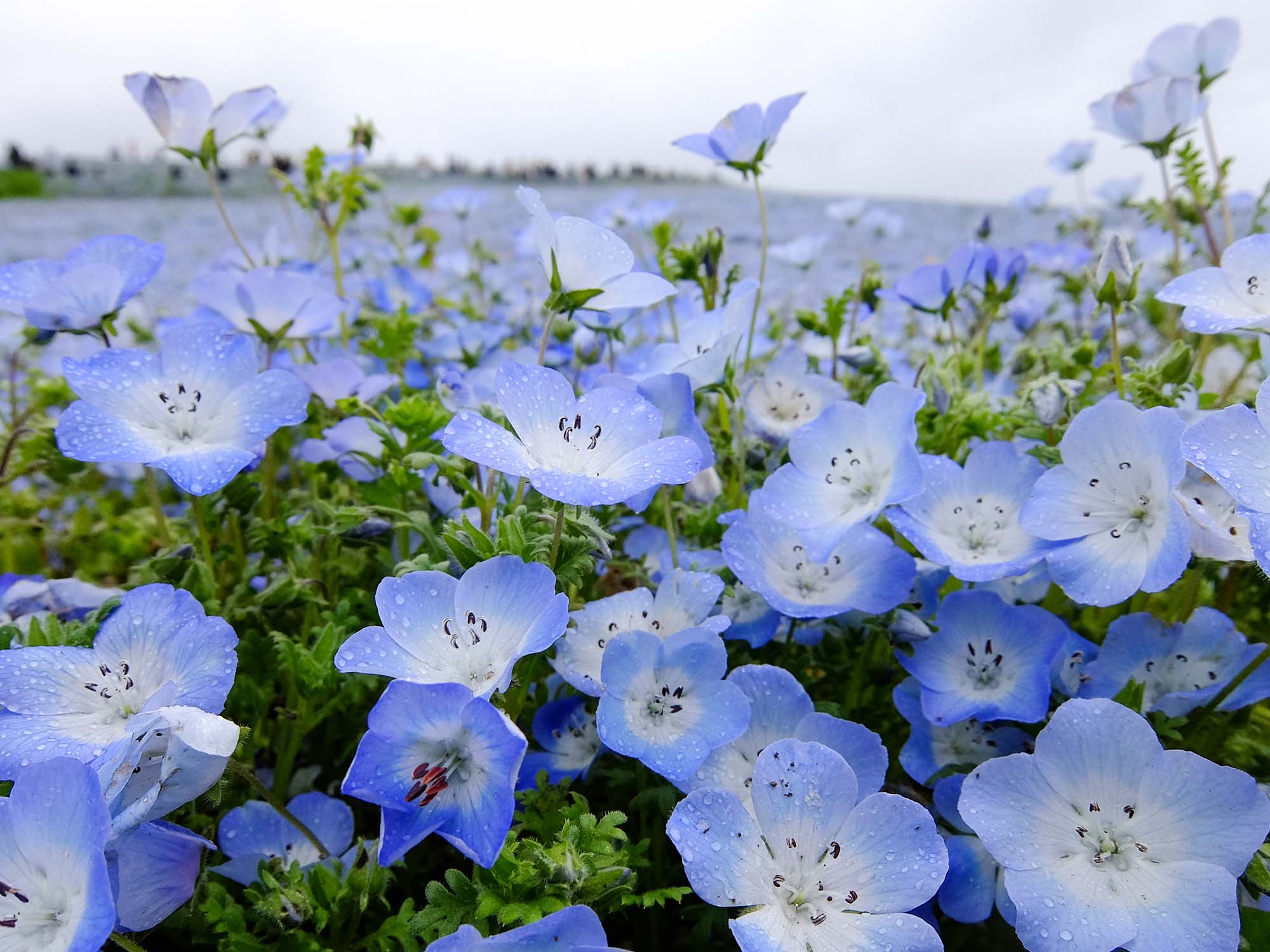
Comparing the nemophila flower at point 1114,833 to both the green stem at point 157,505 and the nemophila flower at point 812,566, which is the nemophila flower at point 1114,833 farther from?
the green stem at point 157,505

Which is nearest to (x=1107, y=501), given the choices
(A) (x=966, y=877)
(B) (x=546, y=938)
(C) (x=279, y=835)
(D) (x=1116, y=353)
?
(D) (x=1116, y=353)

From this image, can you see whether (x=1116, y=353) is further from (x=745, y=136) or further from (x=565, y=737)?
(x=565, y=737)

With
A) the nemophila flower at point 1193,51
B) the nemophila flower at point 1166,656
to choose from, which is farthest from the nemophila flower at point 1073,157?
the nemophila flower at point 1166,656

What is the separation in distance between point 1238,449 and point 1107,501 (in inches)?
7.4

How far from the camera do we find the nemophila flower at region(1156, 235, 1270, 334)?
3.49 ft

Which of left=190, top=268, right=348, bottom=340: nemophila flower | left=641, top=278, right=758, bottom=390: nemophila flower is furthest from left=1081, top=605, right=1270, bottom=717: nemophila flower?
left=190, top=268, right=348, bottom=340: nemophila flower

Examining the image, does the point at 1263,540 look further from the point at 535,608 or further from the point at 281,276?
the point at 281,276

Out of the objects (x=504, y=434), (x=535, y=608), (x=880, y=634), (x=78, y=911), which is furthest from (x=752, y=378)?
(x=78, y=911)

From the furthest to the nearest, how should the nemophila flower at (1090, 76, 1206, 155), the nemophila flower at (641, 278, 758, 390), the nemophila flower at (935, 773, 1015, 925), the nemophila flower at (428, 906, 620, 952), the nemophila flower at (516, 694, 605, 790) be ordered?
the nemophila flower at (1090, 76, 1206, 155) → the nemophila flower at (641, 278, 758, 390) → the nemophila flower at (516, 694, 605, 790) → the nemophila flower at (935, 773, 1015, 925) → the nemophila flower at (428, 906, 620, 952)

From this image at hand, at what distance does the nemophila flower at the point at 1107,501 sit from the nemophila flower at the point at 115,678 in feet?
3.01

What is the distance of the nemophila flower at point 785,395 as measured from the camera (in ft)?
4.94

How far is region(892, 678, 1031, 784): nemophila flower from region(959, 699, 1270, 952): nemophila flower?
0.18 m

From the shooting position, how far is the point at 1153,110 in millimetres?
1546

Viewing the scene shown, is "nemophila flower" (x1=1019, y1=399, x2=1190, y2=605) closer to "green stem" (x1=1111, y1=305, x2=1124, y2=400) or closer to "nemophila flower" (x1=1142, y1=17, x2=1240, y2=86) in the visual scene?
"green stem" (x1=1111, y1=305, x2=1124, y2=400)
